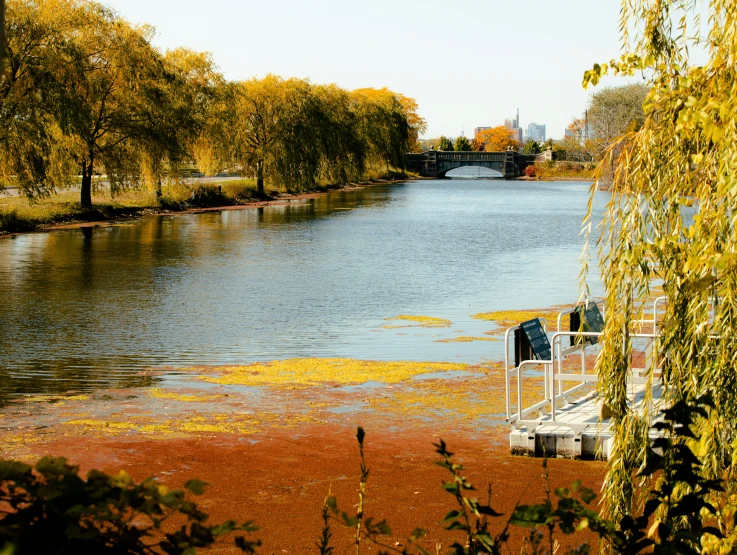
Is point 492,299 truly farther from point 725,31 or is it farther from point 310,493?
point 725,31

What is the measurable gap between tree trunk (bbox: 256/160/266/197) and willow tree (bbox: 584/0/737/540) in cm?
5094

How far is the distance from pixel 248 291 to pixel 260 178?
119ft

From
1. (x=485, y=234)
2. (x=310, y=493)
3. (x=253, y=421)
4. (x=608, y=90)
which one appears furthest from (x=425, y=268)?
(x=608, y=90)

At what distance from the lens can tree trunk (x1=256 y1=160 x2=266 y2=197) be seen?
184ft

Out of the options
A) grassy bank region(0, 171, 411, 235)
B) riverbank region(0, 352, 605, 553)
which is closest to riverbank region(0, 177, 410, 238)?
grassy bank region(0, 171, 411, 235)

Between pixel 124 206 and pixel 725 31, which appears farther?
pixel 124 206

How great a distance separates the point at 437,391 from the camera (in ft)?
37.9

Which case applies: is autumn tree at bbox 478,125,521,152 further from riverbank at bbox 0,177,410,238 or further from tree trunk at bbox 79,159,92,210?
tree trunk at bbox 79,159,92,210

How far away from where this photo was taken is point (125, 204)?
1709 inches

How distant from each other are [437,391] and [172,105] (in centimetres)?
3224

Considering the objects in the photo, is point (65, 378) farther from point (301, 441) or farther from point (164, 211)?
point (164, 211)

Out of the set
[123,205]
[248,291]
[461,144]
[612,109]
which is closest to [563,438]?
[248,291]

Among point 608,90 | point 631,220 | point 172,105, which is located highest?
point 608,90

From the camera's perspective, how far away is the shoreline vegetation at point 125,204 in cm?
3553
